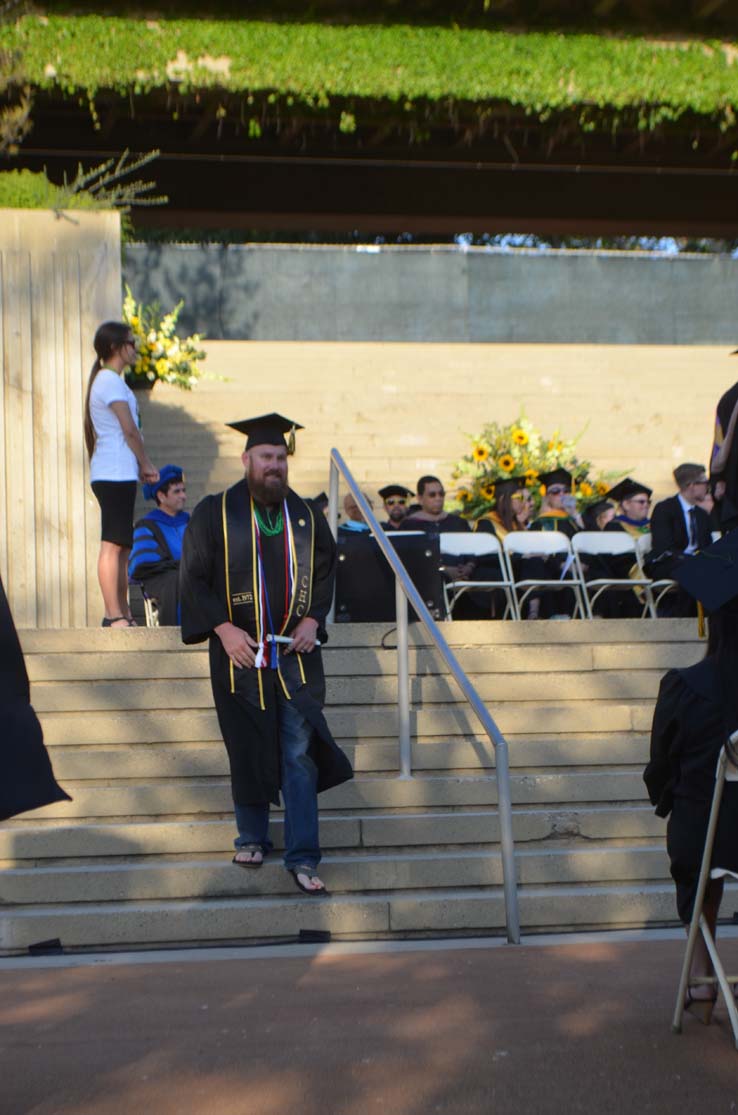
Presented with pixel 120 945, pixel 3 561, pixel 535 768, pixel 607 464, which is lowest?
pixel 120 945

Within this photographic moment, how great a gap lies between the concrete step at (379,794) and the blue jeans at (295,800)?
592mm

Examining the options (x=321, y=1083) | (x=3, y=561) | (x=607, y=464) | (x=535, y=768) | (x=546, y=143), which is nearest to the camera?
(x=321, y=1083)

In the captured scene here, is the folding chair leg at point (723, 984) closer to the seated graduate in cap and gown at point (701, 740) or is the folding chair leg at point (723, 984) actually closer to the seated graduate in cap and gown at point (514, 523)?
the seated graduate in cap and gown at point (701, 740)

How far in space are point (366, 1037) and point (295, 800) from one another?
1795 millimetres

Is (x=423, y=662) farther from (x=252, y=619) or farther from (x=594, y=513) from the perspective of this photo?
(x=594, y=513)

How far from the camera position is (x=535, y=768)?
7.22 meters

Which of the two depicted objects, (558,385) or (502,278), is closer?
(558,385)

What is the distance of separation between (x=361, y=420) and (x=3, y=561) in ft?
24.6

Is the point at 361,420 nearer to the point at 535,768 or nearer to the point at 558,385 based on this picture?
the point at 558,385

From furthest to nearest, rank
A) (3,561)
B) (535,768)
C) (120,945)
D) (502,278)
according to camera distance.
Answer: (502,278)
(3,561)
(535,768)
(120,945)

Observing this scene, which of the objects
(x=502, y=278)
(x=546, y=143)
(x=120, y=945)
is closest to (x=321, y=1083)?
(x=120, y=945)

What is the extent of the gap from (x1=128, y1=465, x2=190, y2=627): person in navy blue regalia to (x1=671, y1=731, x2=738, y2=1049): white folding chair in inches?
213

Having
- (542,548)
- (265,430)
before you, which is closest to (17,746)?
(265,430)

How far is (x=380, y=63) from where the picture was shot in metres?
12.6
